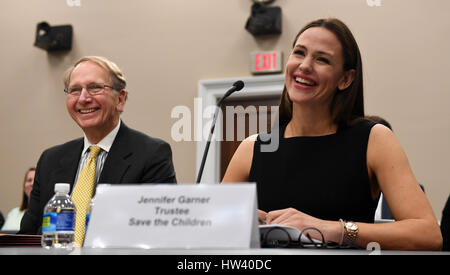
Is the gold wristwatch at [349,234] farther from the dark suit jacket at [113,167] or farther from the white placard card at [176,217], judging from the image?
the dark suit jacket at [113,167]

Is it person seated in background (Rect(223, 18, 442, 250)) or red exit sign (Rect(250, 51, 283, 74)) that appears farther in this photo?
red exit sign (Rect(250, 51, 283, 74))

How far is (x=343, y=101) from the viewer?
1.87m

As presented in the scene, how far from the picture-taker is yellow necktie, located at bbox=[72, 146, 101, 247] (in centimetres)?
197

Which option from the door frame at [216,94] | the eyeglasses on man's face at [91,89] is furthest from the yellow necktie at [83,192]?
the door frame at [216,94]

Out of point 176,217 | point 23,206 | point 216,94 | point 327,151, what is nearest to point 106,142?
point 327,151

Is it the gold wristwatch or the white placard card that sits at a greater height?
the white placard card

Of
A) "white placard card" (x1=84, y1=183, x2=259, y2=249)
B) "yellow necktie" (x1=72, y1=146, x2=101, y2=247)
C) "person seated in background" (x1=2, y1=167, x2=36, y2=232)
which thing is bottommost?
"person seated in background" (x1=2, y1=167, x2=36, y2=232)

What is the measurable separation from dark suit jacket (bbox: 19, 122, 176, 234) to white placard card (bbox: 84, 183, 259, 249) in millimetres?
1240

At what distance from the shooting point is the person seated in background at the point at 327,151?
171 cm

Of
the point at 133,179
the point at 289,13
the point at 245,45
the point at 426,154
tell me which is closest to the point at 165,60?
the point at 245,45

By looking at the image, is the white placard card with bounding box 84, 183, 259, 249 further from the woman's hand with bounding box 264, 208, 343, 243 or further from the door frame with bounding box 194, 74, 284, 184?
the door frame with bounding box 194, 74, 284, 184

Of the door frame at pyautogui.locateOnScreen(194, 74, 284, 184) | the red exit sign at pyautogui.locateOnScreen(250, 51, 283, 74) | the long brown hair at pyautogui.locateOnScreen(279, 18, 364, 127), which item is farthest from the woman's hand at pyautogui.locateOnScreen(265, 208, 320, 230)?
the red exit sign at pyautogui.locateOnScreen(250, 51, 283, 74)

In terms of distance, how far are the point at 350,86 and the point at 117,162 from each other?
A: 3.26 ft

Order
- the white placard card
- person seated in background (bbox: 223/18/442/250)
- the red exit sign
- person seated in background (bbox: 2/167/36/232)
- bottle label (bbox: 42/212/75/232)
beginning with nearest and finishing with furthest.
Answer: the white placard card < bottle label (bbox: 42/212/75/232) < person seated in background (bbox: 223/18/442/250) < the red exit sign < person seated in background (bbox: 2/167/36/232)
